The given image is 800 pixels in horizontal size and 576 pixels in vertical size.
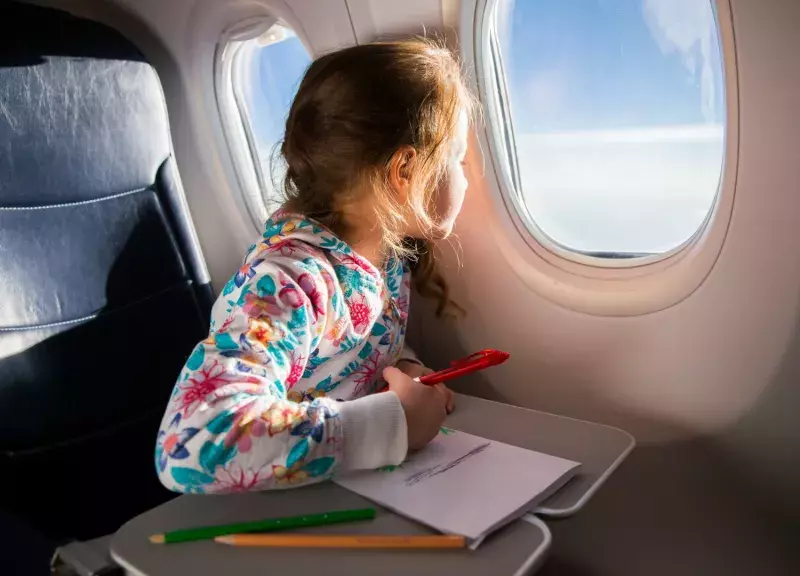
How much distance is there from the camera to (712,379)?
110cm

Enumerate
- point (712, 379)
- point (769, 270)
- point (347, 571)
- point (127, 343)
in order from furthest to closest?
point (127, 343)
point (712, 379)
point (769, 270)
point (347, 571)

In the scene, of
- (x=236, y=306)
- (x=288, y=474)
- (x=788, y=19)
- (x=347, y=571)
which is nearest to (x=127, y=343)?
(x=236, y=306)

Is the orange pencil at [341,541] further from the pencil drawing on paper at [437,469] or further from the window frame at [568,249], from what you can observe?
the window frame at [568,249]

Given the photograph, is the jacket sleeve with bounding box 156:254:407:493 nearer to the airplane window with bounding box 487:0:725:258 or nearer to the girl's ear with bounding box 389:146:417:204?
the girl's ear with bounding box 389:146:417:204

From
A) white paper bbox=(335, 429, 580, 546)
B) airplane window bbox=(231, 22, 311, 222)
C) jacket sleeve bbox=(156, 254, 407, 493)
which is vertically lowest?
white paper bbox=(335, 429, 580, 546)

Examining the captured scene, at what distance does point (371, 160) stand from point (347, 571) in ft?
1.91

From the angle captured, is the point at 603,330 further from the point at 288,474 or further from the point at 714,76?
the point at 288,474

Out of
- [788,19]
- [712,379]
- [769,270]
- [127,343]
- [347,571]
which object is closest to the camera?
[347,571]

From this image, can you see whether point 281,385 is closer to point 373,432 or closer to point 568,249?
point 373,432

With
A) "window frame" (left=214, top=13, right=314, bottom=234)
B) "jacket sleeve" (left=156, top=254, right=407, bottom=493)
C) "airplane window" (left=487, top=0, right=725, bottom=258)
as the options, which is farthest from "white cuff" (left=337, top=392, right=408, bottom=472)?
"window frame" (left=214, top=13, right=314, bottom=234)

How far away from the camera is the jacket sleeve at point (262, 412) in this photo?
804 millimetres

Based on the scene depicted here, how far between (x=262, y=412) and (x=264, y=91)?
1.20m

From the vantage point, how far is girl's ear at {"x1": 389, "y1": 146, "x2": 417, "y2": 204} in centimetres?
105

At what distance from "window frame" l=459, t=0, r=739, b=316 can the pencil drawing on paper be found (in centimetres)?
36
